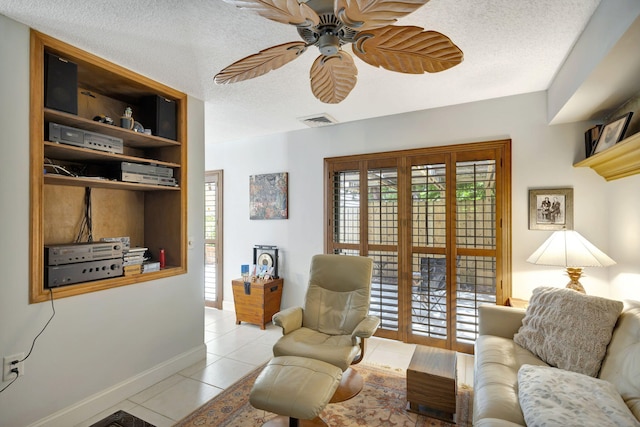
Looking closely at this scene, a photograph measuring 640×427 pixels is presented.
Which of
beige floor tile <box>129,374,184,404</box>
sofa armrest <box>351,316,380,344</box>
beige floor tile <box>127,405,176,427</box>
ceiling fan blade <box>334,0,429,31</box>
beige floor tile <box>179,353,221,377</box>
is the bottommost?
beige floor tile <box>179,353,221,377</box>

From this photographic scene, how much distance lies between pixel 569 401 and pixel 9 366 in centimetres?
287

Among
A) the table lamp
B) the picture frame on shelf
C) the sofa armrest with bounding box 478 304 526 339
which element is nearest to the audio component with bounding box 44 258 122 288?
the sofa armrest with bounding box 478 304 526 339

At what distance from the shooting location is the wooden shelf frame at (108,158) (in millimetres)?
1939

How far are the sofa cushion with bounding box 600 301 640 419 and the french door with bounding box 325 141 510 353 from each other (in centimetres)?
127

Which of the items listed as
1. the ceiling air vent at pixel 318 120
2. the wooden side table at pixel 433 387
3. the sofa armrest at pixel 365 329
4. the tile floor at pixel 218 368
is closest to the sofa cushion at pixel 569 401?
A: the wooden side table at pixel 433 387

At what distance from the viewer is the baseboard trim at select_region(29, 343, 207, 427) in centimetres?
201

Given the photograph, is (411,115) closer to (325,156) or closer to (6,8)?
(325,156)

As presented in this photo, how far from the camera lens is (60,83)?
2.05 meters

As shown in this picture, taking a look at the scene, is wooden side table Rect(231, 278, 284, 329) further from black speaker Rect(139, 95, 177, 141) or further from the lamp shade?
the lamp shade

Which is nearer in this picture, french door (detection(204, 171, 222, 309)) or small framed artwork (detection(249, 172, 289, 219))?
small framed artwork (detection(249, 172, 289, 219))

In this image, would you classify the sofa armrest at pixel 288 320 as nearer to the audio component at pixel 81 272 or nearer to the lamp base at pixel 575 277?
the audio component at pixel 81 272

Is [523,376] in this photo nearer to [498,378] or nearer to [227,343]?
[498,378]

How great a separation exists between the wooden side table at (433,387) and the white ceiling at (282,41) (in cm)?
211

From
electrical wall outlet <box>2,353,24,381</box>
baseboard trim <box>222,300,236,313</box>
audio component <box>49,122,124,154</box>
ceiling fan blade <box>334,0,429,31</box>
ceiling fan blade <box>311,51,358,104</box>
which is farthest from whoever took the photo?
baseboard trim <box>222,300,236,313</box>
